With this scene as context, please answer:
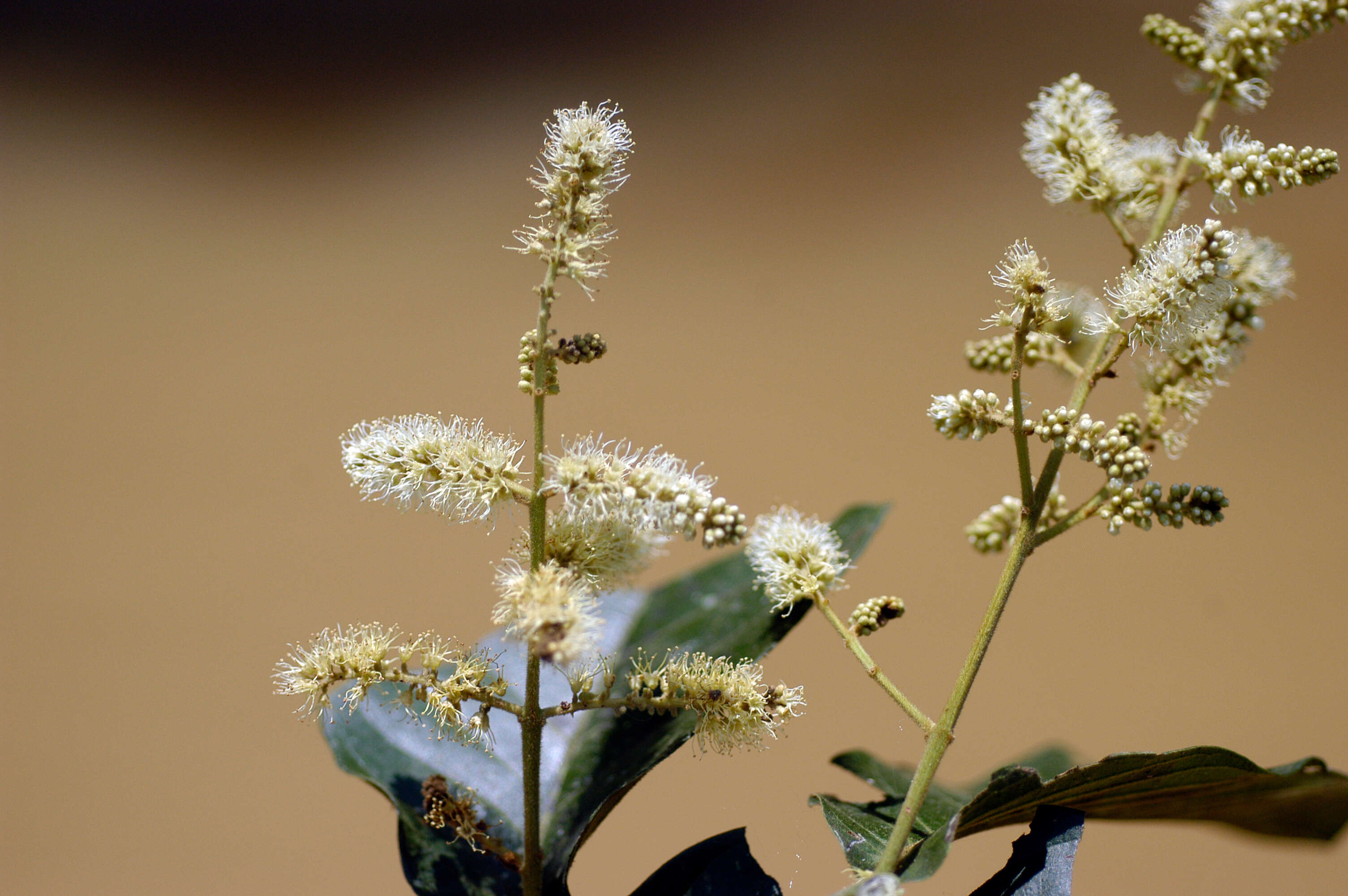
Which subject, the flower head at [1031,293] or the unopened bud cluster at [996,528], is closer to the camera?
the flower head at [1031,293]

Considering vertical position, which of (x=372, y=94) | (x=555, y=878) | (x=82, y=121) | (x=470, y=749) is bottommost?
(x=555, y=878)

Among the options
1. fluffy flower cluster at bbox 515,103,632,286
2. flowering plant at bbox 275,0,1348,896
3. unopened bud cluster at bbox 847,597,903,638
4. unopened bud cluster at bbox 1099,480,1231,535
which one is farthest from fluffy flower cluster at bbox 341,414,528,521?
unopened bud cluster at bbox 1099,480,1231,535

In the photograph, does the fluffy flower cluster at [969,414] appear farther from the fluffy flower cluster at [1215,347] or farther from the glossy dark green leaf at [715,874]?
the glossy dark green leaf at [715,874]

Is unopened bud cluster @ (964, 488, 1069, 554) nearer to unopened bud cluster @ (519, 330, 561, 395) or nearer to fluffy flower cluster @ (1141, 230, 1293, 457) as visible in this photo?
fluffy flower cluster @ (1141, 230, 1293, 457)

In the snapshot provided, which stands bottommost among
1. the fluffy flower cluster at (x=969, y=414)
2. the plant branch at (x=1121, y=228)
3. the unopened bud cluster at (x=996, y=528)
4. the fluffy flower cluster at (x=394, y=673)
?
the fluffy flower cluster at (x=394, y=673)

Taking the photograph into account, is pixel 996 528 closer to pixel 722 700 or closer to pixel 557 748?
pixel 722 700

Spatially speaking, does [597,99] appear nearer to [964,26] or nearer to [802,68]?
[802,68]

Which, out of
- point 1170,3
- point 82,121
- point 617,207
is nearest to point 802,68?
point 617,207

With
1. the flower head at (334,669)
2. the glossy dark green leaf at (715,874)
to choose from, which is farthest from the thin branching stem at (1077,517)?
the flower head at (334,669)
